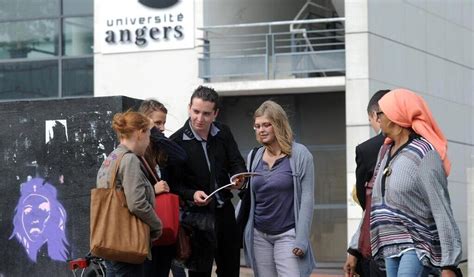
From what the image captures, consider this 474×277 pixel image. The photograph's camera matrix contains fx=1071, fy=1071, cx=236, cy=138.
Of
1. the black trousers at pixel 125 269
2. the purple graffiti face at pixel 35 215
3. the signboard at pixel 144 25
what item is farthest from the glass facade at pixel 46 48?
the black trousers at pixel 125 269

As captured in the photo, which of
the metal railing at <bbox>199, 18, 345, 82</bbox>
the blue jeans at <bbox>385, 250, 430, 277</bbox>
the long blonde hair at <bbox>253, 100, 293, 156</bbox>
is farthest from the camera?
the metal railing at <bbox>199, 18, 345, 82</bbox>

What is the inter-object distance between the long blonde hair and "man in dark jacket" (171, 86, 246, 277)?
35 centimetres

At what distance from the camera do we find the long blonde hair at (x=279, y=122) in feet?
25.1

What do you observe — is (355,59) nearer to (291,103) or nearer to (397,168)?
(291,103)

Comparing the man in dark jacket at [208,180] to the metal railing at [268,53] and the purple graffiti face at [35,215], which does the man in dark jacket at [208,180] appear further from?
the metal railing at [268,53]

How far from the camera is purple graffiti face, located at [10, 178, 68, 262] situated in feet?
31.4

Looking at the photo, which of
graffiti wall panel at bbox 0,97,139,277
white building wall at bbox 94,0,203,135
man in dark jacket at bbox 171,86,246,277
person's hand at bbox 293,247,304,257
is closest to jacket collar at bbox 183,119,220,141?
man in dark jacket at bbox 171,86,246,277

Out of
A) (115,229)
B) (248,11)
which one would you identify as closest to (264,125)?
(115,229)

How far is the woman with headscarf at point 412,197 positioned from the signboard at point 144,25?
17206 mm

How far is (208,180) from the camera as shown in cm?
771

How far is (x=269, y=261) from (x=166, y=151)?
1096 millimetres

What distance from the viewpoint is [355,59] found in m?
22.3

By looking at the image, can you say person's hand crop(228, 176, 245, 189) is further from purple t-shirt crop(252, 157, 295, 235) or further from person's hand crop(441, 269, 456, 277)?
person's hand crop(441, 269, 456, 277)

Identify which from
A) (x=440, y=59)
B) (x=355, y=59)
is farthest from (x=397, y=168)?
(x=440, y=59)
